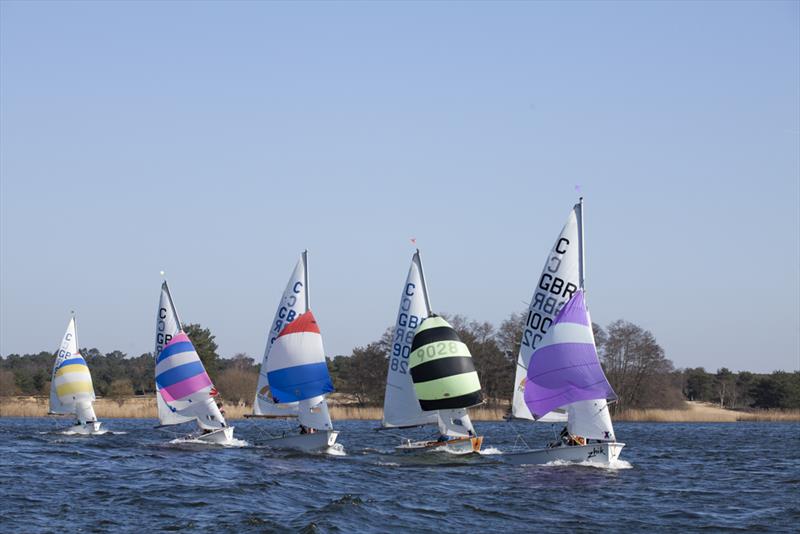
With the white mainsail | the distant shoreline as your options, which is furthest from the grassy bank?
the white mainsail

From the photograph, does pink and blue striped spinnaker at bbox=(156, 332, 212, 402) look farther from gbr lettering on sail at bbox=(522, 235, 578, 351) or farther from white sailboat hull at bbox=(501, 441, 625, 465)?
white sailboat hull at bbox=(501, 441, 625, 465)

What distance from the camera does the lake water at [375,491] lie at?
27375mm

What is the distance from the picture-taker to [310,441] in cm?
4669

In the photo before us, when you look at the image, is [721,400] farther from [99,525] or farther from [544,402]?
[99,525]

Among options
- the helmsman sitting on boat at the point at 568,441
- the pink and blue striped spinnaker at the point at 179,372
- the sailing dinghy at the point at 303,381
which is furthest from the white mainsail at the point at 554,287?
the pink and blue striped spinnaker at the point at 179,372

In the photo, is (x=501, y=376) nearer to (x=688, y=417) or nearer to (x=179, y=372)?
(x=688, y=417)

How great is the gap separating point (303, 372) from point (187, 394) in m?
7.37

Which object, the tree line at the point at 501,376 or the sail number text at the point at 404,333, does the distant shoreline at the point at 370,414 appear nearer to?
the tree line at the point at 501,376

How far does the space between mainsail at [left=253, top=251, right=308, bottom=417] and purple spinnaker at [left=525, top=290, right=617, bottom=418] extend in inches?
588

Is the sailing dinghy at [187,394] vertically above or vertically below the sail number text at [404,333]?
below

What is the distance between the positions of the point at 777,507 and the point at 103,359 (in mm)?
168383

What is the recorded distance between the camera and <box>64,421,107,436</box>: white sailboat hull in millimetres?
62562

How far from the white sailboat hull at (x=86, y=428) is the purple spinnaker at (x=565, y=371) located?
111 ft

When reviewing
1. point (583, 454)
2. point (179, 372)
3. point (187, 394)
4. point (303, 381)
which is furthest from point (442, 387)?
point (179, 372)
